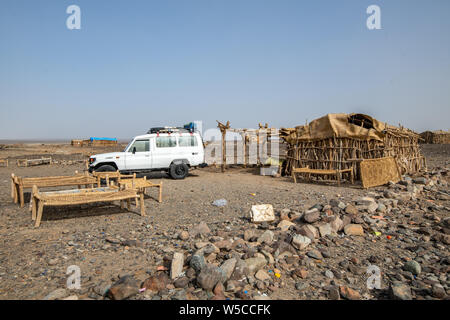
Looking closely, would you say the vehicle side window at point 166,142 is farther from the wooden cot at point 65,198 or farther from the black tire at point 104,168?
the wooden cot at point 65,198

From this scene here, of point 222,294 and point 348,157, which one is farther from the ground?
point 348,157

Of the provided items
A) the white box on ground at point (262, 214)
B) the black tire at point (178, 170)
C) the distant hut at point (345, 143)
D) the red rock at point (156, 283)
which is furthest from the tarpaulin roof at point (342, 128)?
the red rock at point (156, 283)

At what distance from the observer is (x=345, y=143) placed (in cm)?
1202

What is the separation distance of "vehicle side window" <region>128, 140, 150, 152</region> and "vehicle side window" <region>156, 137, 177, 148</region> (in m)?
0.43

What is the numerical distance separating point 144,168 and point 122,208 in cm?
491

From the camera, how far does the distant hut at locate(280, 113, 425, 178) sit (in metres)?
11.7

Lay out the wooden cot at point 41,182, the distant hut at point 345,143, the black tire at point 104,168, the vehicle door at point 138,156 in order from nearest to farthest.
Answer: the wooden cot at point 41,182 < the black tire at point 104,168 < the vehicle door at point 138,156 < the distant hut at point 345,143

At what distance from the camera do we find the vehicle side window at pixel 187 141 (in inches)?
489

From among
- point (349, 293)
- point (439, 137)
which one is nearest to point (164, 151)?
point (349, 293)

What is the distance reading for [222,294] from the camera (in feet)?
10.4
